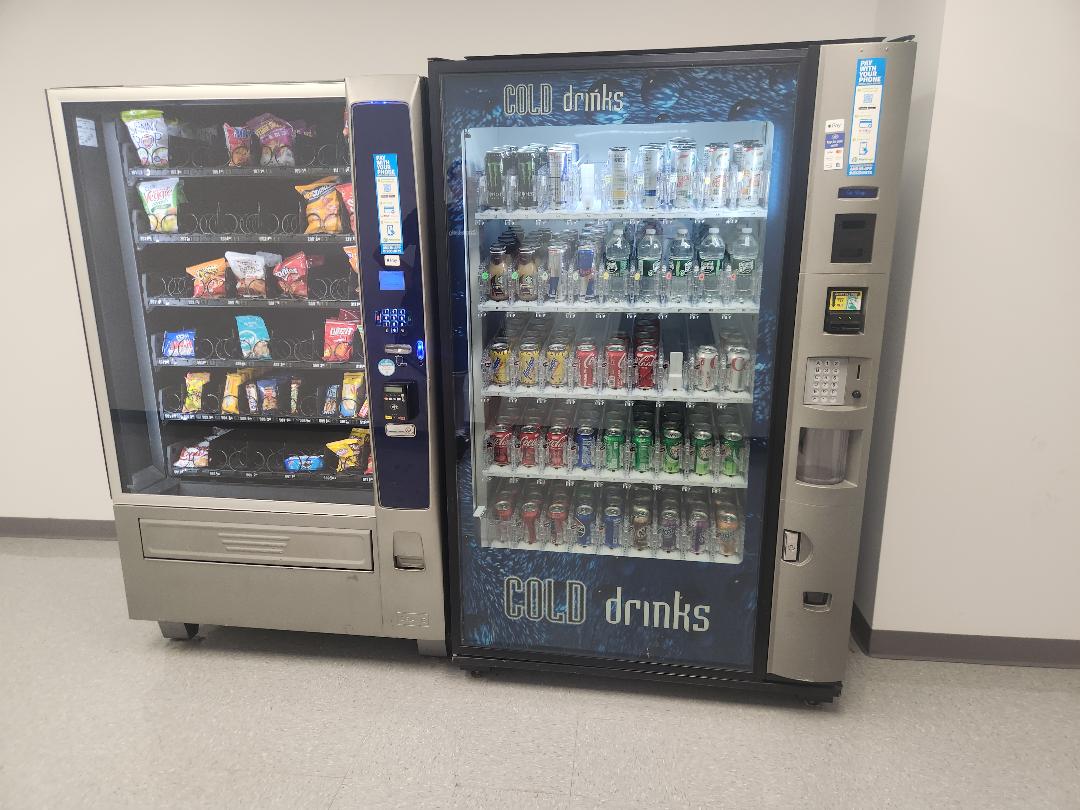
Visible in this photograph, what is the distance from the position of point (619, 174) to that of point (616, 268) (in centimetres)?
31

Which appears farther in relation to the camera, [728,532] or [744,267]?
[728,532]

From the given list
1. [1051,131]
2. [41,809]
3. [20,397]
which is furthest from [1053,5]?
[20,397]

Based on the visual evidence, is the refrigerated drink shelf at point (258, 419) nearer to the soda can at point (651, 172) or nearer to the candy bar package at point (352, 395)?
the candy bar package at point (352, 395)

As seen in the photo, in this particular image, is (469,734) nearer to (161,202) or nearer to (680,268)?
(680,268)

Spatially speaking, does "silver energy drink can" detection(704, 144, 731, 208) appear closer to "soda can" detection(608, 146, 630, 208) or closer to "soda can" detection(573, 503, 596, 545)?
"soda can" detection(608, 146, 630, 208)

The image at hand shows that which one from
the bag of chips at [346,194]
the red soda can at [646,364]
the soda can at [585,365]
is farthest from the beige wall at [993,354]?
the bag of chips at [346,194]

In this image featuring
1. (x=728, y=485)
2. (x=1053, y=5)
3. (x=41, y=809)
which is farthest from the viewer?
(x=728, y=485)

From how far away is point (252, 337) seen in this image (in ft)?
9.37

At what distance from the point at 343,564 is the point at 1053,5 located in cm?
312

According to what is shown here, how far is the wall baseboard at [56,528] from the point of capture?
392cm

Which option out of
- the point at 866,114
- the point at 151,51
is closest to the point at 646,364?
the point at 866,114

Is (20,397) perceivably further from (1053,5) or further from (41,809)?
(1053,5)

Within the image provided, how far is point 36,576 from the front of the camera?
3561mm

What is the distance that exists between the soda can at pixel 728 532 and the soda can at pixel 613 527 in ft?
1.18
